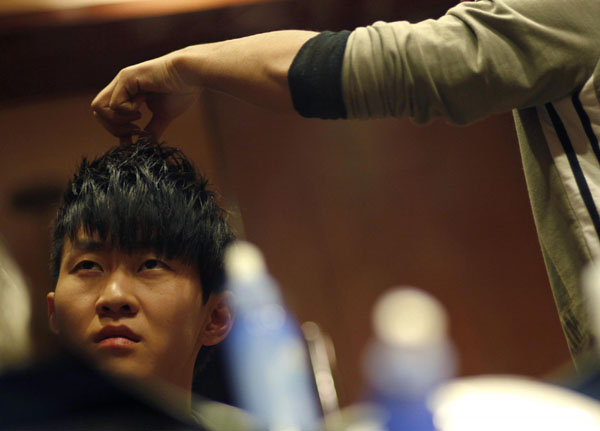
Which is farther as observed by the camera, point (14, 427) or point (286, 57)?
point (286, 57)

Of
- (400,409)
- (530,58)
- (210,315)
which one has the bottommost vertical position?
(400,409)

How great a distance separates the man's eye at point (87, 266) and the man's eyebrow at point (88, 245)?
0.6 inches

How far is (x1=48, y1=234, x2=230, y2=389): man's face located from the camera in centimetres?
58

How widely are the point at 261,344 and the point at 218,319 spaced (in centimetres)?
7

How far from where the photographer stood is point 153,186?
0.69 metres

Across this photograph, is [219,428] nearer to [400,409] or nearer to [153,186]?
[400,409]

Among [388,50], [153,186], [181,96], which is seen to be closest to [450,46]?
[388,50]

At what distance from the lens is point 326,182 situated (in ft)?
3.52

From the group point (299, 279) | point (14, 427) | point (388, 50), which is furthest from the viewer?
point (299, 279)

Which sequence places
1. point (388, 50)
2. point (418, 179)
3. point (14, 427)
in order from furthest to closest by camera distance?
point (418, 179) → point (388, 50) → point (14, 427)

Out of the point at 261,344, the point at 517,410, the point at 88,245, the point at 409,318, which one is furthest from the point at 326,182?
the point at 517,410

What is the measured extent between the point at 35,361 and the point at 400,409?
23 cm

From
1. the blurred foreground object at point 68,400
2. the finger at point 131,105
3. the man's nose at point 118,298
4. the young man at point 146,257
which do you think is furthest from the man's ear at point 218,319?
the blurred foreground object at point 68,400

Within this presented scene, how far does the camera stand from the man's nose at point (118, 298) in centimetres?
59
